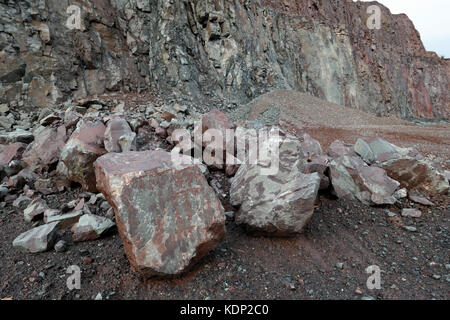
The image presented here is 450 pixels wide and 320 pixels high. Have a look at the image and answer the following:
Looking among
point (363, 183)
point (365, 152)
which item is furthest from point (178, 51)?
point (363, 183)

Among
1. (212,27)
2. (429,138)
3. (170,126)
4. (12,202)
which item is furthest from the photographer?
(212,27)

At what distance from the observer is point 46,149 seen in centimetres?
431

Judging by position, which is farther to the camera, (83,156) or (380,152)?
(380,152)

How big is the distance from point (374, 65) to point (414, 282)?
98.0ft

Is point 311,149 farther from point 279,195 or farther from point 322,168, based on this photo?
point 279,195

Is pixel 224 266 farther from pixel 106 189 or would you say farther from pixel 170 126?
pixel 170 126

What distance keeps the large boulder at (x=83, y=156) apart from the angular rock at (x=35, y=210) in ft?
1.67

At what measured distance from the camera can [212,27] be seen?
13992 millimetres

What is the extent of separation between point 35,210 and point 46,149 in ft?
4.35

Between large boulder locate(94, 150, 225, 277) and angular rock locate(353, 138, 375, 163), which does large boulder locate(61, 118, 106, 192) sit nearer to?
large boulder locate(94, 150, 225, 277)

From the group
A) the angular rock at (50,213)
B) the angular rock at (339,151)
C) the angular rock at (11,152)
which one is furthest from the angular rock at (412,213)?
the angular rock at (11,152)

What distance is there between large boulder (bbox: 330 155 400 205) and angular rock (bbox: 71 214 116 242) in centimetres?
308

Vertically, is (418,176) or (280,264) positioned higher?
(418,176)

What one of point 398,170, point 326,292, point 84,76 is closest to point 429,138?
point 398,170
